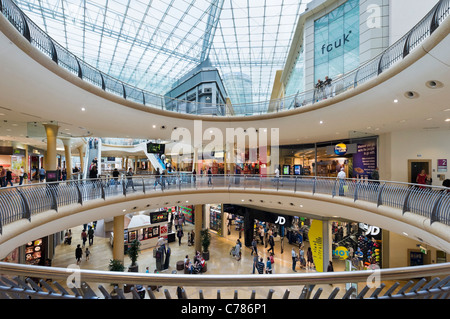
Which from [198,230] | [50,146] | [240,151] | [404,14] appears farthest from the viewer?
[240,151]

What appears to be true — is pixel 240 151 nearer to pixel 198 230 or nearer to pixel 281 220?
pixel 281 220

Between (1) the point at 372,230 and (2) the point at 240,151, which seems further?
(2) the point at 240,151

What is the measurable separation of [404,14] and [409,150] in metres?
7.69

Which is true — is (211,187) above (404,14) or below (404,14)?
below

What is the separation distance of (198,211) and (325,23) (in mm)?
18394

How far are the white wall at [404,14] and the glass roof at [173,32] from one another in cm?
701

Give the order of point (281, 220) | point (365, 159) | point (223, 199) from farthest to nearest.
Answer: point (281, 220), point (223, 199), point (365, 159)

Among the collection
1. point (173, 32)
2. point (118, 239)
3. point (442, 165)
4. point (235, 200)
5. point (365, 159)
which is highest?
point (173, 32)

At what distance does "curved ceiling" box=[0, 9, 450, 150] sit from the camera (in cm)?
552

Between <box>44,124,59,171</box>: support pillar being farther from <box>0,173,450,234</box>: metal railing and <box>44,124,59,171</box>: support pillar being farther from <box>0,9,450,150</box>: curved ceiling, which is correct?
<box>0,173,450,234</box>: metal railing

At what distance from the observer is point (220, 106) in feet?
47.4

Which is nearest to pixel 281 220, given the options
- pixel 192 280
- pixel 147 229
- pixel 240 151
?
pixel 240 151

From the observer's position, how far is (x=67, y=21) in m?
19.0
